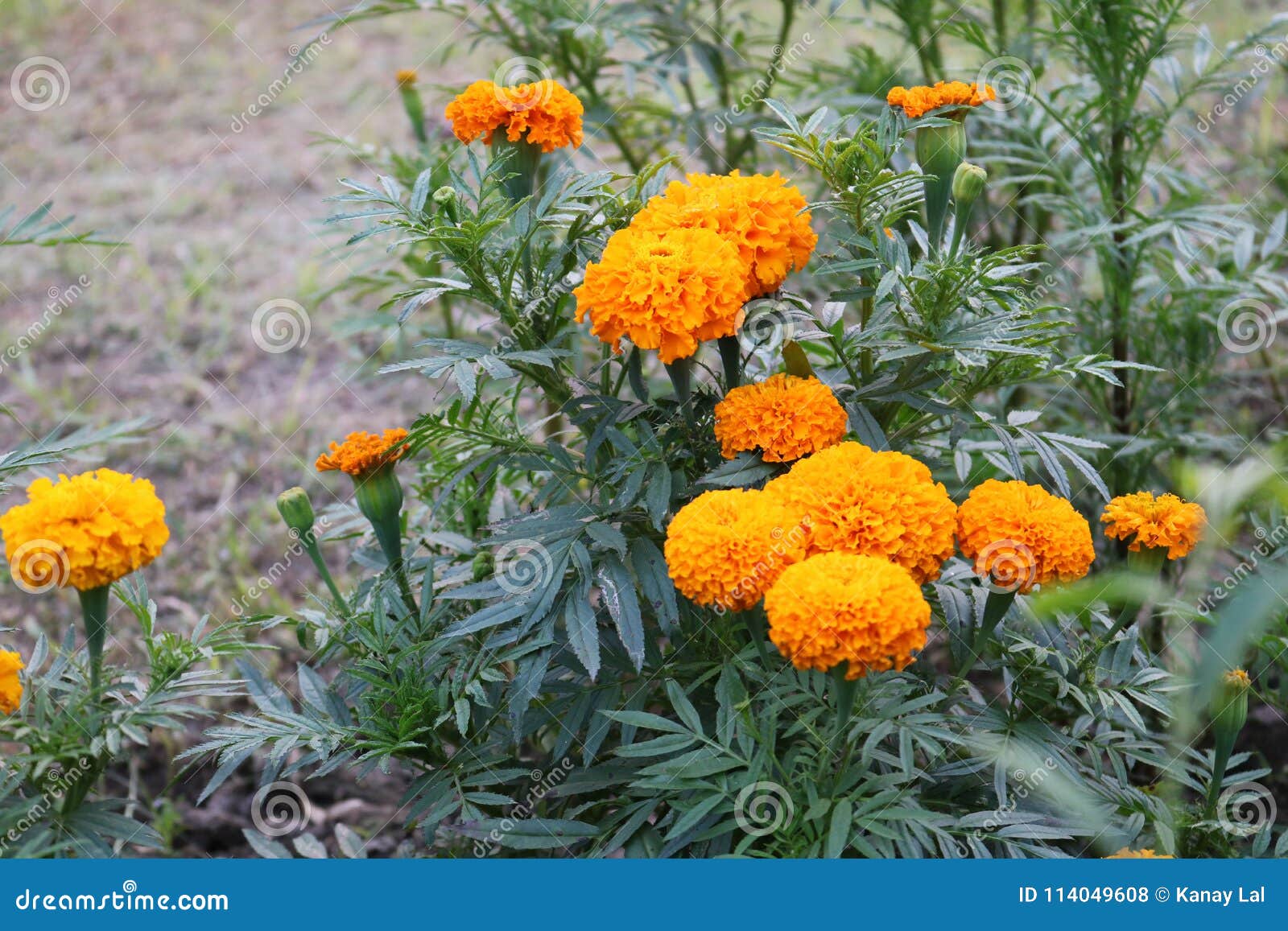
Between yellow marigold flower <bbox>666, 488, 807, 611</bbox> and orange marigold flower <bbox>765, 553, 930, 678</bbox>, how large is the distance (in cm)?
4

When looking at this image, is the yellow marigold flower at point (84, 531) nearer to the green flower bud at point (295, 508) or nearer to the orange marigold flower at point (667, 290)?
the green flower bud at point (295, 508)

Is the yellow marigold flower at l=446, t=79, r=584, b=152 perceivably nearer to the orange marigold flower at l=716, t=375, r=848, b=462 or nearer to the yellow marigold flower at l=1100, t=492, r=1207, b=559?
the orange marigold flower at l=716, t=375, r=848, b=462

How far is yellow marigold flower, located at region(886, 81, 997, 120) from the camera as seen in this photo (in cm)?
159

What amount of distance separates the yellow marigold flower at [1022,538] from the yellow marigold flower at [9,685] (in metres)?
1.26

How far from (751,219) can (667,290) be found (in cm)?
18

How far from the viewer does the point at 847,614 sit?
122 centimetres

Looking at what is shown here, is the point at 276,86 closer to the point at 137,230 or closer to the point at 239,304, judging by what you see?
the point at 137,230

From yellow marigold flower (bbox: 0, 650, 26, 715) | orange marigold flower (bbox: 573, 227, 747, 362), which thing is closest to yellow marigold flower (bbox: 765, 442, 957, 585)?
orange marigold flower (bbox: 573, 227, 747, 362)

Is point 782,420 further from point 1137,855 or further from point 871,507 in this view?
point 1137,855

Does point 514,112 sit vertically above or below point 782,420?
above

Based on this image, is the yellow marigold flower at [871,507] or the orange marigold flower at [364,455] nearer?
the yellow marigold flower at [871,507]

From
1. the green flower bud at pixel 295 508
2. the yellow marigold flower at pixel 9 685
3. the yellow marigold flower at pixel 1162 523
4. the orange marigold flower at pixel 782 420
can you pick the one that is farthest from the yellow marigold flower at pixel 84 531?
the yellow marigold flower at pixel 1162 523

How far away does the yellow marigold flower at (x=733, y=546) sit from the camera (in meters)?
1.31

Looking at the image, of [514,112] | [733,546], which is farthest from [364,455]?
[733,546]
